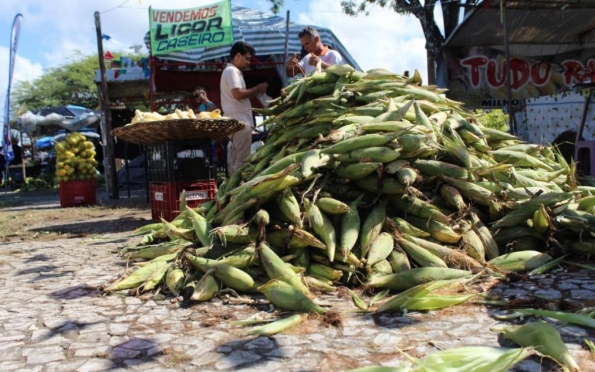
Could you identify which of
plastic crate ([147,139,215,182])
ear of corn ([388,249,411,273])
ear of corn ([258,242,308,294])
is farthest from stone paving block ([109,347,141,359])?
plastic crate ([147,139,215,182])

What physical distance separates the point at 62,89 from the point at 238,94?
120 feet

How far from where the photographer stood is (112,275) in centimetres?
349

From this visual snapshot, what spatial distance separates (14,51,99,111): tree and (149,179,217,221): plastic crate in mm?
35319

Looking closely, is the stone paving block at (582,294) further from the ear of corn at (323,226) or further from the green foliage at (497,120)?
the green foliage at (497,120)

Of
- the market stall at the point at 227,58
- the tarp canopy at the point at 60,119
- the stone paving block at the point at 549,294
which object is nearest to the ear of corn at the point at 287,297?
the stone paving block at the point at 549,294

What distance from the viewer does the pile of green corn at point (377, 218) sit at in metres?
2.87

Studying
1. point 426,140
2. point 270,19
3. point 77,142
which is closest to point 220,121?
point 426,140

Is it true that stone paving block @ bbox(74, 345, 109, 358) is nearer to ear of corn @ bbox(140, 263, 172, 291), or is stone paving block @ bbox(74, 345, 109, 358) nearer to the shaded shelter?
ear of corn @ bbox(140, 263, 172, 291)

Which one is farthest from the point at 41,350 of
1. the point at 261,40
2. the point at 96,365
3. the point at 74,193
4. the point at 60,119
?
the point at 60,119

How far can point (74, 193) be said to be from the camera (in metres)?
9.22

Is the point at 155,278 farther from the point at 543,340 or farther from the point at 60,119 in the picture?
the point at 60,119

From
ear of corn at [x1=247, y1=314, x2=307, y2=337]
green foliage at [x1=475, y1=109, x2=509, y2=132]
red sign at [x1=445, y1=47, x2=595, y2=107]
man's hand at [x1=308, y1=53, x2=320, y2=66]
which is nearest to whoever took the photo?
ear of corn at [x1=247, y1=314, x2=307, y2=337]

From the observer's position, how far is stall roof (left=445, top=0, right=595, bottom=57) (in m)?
8.97

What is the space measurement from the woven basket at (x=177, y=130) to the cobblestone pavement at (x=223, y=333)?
2.33 meters
